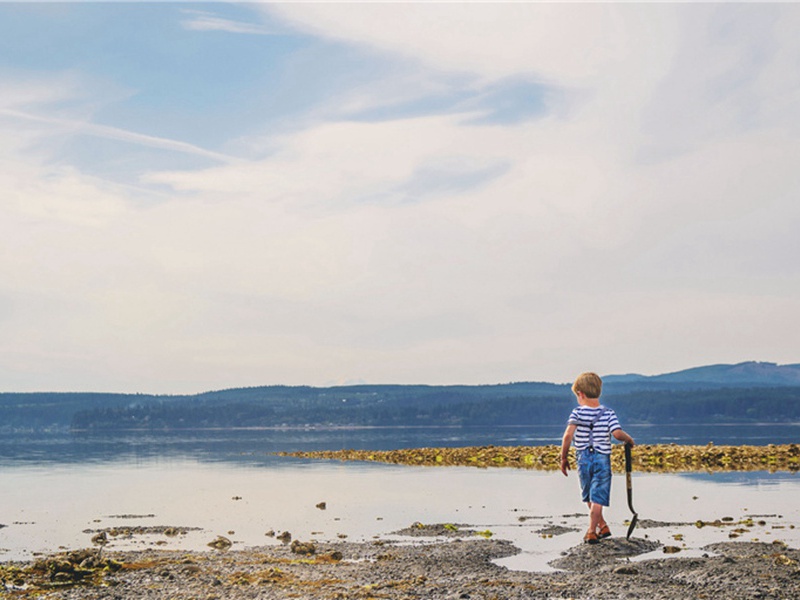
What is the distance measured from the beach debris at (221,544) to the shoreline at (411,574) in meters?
0.80

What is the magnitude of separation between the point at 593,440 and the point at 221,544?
7.86 metres

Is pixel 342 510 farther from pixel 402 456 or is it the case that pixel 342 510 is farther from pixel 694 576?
pixel 402 456

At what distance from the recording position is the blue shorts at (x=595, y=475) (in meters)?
19.0

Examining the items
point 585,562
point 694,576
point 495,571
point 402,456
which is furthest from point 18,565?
point 402,456

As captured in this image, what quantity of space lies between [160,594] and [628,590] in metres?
6.68

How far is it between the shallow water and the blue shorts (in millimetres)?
1108

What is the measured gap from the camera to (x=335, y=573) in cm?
1634

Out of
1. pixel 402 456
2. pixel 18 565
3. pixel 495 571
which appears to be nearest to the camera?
pixel 495 571

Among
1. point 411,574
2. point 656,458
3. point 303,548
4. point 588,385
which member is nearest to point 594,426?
point 588,385

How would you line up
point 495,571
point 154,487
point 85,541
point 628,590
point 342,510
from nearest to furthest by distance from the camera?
1. point 628,590
2. point 495,571
3. point 85,541
4. point 342,510
5. point 154,487

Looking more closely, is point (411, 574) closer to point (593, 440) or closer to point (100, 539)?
point (593, 440)

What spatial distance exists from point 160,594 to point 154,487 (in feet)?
91.5

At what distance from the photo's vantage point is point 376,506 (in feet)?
95.5

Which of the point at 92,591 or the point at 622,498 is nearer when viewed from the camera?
the point at 92,591
